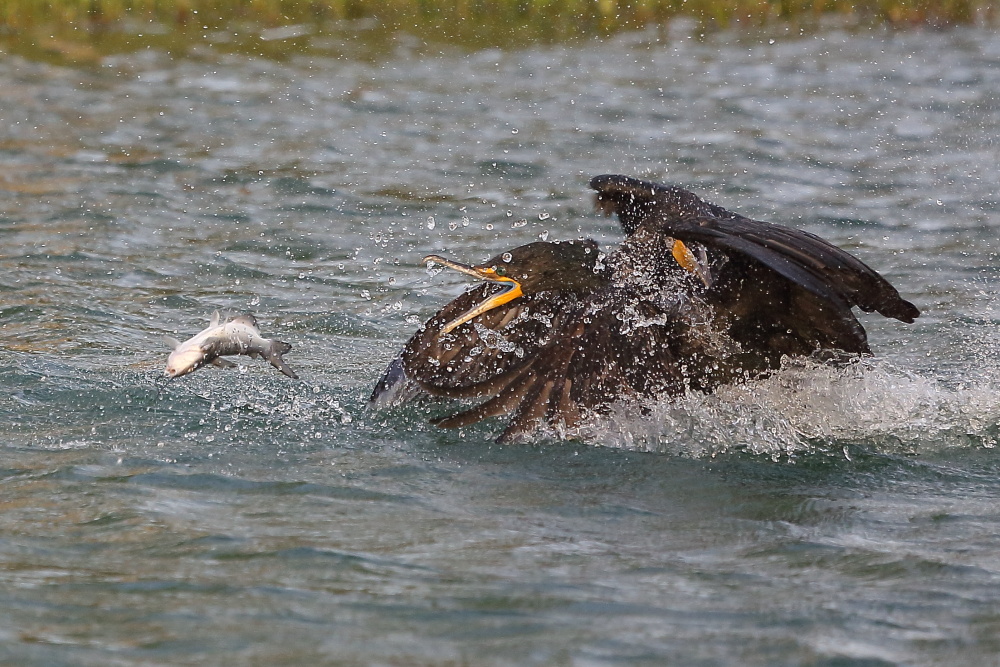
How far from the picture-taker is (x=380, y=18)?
15.4 meters

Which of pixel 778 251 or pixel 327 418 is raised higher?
pixel 778 251

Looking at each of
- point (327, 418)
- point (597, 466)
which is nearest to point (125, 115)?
point (327, 418)

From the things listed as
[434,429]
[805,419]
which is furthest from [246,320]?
[805,419]

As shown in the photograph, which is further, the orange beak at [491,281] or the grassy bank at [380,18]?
the grassy bank at [380,18]

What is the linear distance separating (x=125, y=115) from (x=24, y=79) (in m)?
1.46

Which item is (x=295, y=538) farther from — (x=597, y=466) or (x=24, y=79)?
(x=24, y=79)

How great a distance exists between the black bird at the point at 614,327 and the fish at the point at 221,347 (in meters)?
0.69

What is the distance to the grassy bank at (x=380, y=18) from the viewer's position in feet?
47.0

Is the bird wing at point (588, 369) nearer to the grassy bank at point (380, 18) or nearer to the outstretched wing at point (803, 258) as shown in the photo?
the outstretched wing at point (803, 258)

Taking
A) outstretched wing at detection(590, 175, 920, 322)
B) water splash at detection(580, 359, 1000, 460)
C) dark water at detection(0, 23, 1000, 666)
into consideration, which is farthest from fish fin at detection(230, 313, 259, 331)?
outstretched wing at detection(590, 175, 920, 322)

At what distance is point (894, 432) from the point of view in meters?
5.86

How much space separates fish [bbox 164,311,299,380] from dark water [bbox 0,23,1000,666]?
352 mm

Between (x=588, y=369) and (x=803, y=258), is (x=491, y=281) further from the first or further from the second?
(x=803, y=258)

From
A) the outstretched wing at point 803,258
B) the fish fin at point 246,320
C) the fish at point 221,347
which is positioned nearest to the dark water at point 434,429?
the fish at point 221,347
